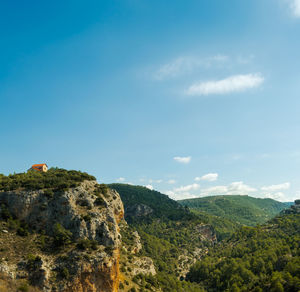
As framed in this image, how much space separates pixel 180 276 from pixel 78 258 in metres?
97.2

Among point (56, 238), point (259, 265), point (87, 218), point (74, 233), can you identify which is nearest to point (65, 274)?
point (56, 238)

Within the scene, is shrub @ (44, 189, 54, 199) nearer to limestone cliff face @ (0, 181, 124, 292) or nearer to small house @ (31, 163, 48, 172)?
limestone cliff face @ (0, 181, 124, 292)

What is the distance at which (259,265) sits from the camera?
3927 inches

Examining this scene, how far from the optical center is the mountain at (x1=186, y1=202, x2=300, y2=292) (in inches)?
3052

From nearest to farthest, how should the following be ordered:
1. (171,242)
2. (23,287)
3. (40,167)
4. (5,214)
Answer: (23,287)
(5,214)
(40,167)
(171,242)

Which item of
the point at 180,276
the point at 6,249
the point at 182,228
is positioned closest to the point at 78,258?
the point at 6,249

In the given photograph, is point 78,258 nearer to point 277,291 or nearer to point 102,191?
point 102,191

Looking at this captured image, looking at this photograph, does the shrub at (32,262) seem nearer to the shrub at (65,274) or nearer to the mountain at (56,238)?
the mountain at (56,238)

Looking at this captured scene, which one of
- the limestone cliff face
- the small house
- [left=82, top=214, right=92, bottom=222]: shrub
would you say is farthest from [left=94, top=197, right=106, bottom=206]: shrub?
the small house

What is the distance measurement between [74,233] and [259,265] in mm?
87056

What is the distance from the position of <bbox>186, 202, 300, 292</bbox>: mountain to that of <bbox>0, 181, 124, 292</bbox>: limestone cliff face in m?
54.9

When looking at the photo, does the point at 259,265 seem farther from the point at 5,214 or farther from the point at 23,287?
the point at 5,214

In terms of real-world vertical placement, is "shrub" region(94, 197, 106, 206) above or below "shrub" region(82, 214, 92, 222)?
above

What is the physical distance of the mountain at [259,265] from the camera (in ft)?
254
